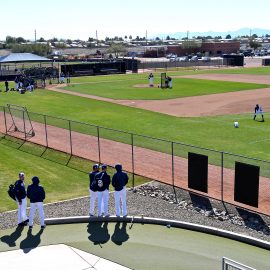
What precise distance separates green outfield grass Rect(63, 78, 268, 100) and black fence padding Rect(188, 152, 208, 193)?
102ft

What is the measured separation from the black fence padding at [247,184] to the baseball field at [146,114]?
202 inches

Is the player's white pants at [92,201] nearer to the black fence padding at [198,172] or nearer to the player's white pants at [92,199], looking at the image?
the player's white pants at [92,199]

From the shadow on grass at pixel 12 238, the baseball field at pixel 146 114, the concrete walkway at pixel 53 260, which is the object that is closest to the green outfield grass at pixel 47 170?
the baseball field at pixel 146 114

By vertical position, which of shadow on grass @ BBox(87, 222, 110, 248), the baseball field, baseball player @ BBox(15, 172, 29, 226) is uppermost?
baseball player @ BBox(15, 172, 29, 226)

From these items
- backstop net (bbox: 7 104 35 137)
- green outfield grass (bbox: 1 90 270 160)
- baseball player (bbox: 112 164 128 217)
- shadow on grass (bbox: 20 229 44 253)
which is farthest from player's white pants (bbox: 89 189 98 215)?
backstop net (bbox: 7 104 35 137)

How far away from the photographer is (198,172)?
66.8 ft

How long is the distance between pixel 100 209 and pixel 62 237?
182cm

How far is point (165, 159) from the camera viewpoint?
26.1m

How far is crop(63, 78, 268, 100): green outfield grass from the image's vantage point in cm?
5416

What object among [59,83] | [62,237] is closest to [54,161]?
[62,237]

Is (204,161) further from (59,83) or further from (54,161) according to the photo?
(59,83)

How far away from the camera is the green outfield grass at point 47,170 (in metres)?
20.8

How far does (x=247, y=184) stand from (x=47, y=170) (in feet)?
33.8

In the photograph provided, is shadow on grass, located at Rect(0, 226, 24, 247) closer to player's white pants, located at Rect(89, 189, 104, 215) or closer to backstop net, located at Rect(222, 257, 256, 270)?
player's white pants, located at Rect(89, 189, 104, 215)
